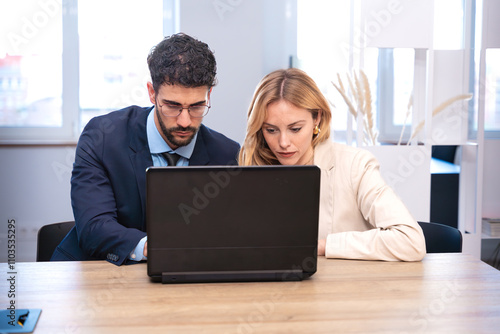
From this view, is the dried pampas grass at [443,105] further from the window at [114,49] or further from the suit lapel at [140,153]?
the window at [114,49]

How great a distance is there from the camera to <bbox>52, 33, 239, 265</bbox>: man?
1936 mm

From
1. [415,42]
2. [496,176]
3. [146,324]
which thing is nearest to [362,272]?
[146,324]

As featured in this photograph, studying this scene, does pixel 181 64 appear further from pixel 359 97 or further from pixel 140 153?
pixel 359 97

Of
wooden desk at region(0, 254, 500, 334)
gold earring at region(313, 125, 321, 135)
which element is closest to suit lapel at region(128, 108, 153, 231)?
wooden desk at region(0, 254, 500, 334)

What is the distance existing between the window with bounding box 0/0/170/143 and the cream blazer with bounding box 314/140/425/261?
2650mm

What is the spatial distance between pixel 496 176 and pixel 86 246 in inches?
121

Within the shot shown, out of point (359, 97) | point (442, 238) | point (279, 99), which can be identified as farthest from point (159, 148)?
point (359, 97)

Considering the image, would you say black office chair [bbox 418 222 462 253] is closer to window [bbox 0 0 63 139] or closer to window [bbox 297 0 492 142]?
window [bbox 297 0 492 142]

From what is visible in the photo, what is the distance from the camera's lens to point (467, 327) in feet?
4.10

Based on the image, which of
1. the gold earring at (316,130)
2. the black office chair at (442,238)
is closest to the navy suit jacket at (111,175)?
the gold earring at (316,130)

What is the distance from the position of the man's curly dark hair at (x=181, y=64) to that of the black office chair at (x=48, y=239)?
2.00 feet

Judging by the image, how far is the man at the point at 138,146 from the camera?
1936 millimetres

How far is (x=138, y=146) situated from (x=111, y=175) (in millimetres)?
139

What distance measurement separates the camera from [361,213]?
6.77 feet
